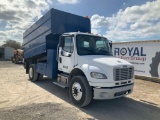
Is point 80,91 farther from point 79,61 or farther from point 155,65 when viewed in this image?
point 155,65

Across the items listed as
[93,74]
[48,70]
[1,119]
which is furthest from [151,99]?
[1,119]

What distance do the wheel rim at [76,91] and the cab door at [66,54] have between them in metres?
0.87

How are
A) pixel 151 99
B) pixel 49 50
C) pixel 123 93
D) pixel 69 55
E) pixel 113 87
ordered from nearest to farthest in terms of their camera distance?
pixel 113 87
pixel 123 93
pixel 69 55
pixel 151 99
pixel 49 50

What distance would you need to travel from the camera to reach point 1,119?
16.3 ft

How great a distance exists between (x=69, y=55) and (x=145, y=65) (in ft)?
23.4

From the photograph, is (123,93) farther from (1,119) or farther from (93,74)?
(1,119)

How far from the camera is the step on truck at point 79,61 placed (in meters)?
5.59

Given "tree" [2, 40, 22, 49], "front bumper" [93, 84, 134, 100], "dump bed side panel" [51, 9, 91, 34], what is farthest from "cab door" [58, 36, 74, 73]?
"tree" [2, 40, 22, 49]

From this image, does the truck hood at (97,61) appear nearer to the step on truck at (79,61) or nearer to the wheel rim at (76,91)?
the step on truck at (79,61)

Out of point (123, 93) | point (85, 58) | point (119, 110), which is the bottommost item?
point (119, 110)

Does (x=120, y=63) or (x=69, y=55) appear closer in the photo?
(x=120, y=63)

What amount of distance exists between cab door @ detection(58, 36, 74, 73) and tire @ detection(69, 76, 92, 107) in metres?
0.80

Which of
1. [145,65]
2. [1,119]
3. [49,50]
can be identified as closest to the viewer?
[1,119]

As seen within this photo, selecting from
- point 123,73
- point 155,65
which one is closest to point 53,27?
point 123,73
